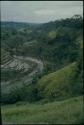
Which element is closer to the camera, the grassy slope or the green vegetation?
the green vegetation

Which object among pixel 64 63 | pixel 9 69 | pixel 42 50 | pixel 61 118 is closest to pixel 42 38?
pixel 42 50

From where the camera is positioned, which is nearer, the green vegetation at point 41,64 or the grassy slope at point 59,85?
the green vegetation at point 41,64

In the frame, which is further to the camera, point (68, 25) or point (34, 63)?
point (68, 25)

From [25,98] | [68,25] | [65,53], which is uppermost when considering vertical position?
[68,25]

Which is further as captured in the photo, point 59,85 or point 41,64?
point 41,64

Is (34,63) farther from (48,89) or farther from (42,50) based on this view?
A: (48,89)

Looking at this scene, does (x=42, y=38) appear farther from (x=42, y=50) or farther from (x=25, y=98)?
(x=25, y=98)

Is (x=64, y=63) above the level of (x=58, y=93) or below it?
above

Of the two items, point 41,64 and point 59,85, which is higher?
point 41,64

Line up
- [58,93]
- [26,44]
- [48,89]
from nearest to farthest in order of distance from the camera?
1. [58,93]
2. [48,89]
3. [26,44]

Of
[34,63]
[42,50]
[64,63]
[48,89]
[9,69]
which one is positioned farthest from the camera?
[42,50]
